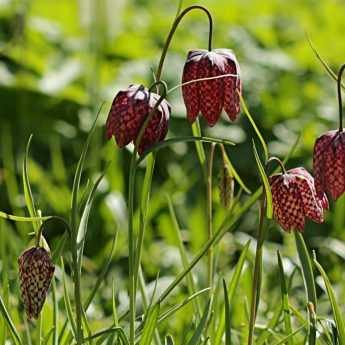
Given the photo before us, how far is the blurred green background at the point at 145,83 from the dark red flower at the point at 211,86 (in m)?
0.73

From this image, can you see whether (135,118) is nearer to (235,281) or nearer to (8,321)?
(8,321)

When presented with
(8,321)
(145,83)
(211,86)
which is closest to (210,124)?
(211,86)

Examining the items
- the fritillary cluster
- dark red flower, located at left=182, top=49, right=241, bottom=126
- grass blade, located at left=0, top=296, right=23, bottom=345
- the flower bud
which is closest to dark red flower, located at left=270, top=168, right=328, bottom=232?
the fritillary cluster

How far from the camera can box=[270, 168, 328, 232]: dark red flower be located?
1.30 meters

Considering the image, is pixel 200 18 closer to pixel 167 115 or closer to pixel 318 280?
pixel 318 280

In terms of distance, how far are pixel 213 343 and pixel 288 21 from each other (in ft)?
10.2

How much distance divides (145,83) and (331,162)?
219 cm

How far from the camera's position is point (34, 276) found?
1.24 metres

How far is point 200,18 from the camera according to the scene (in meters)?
4.51

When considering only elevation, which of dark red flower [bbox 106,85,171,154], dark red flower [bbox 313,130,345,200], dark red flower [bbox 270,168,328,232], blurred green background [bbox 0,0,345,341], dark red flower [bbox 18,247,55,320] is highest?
dark red flower [bbox 106,85,171,154]

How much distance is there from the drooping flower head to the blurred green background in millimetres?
728

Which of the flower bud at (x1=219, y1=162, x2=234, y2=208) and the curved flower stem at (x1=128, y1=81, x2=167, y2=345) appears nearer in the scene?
the curved flower stem at (x1=128, y1=81, x2=167, y2=345)

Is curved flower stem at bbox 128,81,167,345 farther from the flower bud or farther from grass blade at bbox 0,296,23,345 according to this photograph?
the flower bud

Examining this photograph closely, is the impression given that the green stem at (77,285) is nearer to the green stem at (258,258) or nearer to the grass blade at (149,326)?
the grass blade at (149,326)
